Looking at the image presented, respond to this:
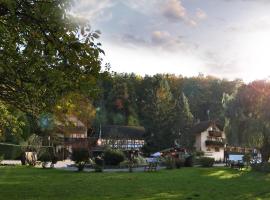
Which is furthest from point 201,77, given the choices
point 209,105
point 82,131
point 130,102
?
point 82,131

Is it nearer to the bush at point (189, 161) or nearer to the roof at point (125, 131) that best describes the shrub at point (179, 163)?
the bush at point (189, 161)

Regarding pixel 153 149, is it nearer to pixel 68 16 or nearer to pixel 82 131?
pixel 82 131

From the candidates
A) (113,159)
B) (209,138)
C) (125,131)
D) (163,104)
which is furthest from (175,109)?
(113,159)

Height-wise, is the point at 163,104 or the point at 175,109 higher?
the point at 163,104

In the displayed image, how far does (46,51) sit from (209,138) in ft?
309

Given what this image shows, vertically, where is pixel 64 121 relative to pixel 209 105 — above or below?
below

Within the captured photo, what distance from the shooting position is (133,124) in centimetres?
11581

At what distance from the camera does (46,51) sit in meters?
13.9

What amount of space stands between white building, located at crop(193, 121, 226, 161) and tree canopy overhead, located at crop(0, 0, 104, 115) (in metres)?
88.4

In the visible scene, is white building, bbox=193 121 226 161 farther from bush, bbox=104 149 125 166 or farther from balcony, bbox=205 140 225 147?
bush, bbox=104 149 125 166

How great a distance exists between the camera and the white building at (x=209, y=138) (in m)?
104

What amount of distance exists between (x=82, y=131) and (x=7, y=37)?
89.8m

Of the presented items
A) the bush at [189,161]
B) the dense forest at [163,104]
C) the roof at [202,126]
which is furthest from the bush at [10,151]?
the roof at [202,126]

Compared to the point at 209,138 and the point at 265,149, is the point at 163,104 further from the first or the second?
the point at 265,149
